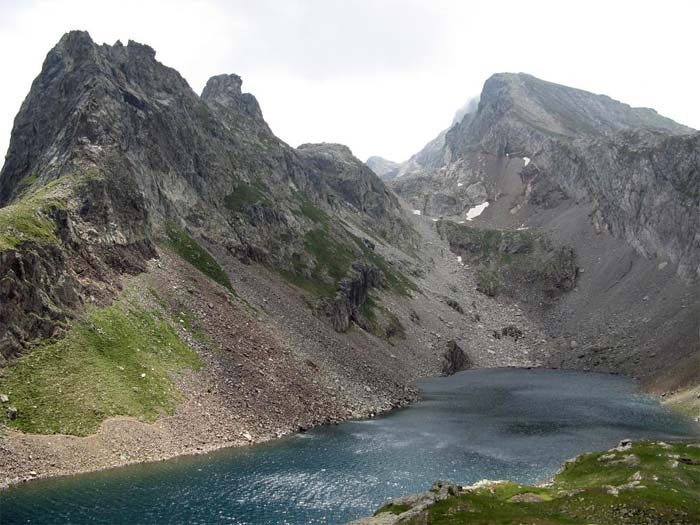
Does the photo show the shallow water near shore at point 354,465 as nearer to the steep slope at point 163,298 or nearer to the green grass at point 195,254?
the steep slope at point 163,298

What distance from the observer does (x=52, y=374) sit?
2589 inches

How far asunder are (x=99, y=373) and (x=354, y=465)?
116ft

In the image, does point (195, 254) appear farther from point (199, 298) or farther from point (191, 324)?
point (191, 324)

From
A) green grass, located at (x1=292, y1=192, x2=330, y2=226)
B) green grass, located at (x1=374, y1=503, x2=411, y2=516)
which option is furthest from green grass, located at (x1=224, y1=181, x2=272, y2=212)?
green grass, located at (x1=374, y1=503, x2=411, y2=516)

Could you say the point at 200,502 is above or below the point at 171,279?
below

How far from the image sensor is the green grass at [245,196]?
14949 cm

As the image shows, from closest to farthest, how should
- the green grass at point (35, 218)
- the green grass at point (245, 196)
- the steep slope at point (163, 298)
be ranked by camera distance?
the steep slope at point (163, 298), the green grass at point (35, 218), the green grass at point (245, 196)

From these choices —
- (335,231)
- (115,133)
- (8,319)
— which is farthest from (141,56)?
(8,319)

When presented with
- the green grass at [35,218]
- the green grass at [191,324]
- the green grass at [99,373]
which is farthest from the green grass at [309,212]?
the green grass at [99,373]

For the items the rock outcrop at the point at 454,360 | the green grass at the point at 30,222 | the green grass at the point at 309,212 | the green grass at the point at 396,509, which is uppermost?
the green grass at the point at 309,212

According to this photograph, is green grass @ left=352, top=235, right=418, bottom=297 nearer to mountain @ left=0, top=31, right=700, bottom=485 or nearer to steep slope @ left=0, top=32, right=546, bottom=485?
mountain @ left=0, top=31, right=700, bottom=485

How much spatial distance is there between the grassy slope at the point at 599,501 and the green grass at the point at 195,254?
259 ft

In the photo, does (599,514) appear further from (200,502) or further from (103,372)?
(103,372)

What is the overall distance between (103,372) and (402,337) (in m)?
99.3
